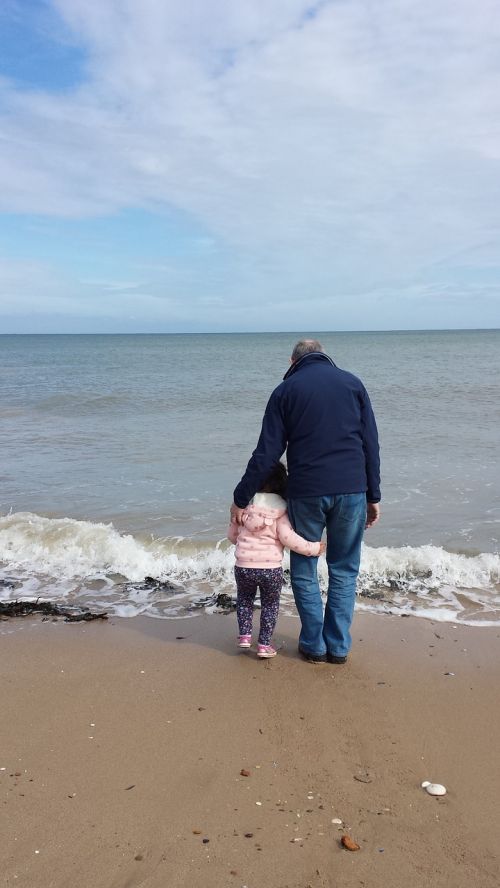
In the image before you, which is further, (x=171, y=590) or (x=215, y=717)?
(x=171, y=590)

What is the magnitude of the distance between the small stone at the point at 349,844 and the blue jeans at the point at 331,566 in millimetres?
1593

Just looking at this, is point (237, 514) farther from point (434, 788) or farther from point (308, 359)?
→ point (434, 788)

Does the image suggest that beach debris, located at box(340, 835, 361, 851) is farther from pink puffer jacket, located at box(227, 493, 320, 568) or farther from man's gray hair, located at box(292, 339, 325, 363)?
man's gray hair, located at box(292, 339, 325, 363)

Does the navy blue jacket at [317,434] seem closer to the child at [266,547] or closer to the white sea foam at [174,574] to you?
the child at [266,547]

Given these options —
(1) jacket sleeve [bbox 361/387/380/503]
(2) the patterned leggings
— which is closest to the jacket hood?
(2) the patterned leggings

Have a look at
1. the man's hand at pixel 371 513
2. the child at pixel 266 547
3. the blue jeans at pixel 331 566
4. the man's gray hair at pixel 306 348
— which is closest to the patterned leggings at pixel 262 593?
the child at pixel 266 547

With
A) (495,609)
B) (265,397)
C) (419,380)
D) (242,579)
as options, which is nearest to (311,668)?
(242,579)

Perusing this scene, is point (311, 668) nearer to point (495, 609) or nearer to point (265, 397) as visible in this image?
point (495, 609)

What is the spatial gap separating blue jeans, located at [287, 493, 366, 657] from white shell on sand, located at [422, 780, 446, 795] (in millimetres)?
1257

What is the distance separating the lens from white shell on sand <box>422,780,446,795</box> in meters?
2.79

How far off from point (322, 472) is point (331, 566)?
25.3 inches

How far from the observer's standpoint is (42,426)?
608 inches

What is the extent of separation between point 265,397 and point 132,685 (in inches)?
712

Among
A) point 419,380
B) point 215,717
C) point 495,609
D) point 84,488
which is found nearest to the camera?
point 215,717
